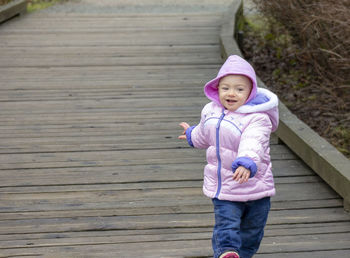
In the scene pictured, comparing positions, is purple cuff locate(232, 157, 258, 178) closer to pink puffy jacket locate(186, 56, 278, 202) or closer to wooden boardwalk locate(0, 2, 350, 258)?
pink puffy jacket locate(186, 56, 278, 202)

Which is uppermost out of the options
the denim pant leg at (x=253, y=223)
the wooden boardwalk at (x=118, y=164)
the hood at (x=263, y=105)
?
the hood at (x=263, y=105)

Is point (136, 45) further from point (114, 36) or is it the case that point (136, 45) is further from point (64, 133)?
point (64, 133)

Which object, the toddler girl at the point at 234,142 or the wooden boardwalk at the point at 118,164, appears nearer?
the toddler girl at the point at 234,142

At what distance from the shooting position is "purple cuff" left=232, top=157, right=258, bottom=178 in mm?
3051

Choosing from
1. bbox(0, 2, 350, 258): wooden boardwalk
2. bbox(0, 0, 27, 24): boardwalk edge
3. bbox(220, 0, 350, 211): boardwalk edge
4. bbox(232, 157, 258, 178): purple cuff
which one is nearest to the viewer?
bbox(232, 157, 258, 178): purple cuff

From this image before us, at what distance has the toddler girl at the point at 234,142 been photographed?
326cm

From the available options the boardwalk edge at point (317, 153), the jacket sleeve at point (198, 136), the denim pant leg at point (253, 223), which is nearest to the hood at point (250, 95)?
the jacket sleeve at point (198, 136)

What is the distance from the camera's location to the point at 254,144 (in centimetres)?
316

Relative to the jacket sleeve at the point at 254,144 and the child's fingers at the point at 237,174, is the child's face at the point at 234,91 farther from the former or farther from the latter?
the child's fingers at the point at 237,174

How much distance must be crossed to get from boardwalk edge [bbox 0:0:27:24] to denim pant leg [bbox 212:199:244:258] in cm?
862

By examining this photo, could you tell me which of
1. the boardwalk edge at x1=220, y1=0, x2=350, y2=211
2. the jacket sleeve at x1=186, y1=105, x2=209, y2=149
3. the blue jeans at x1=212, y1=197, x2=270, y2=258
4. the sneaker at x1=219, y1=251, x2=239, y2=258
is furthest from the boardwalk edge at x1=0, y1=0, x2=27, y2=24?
the sneaker at x1=219, y1=251, x2=239, y2=258

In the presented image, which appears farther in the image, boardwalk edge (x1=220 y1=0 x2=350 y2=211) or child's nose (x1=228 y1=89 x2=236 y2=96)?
boardwalk edge (x1=220 y1=0 x2=350 y2=211)

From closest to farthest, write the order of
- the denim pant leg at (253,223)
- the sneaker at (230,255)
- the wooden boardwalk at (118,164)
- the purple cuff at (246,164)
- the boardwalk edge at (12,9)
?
the purple cuff at (246,164), the sneaker at (230,255), the denim pant leg at (253,223), the wooden boardwalk at (118,164), the boardwalk edge at (12,9)

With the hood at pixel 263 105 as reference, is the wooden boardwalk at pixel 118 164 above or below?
below
